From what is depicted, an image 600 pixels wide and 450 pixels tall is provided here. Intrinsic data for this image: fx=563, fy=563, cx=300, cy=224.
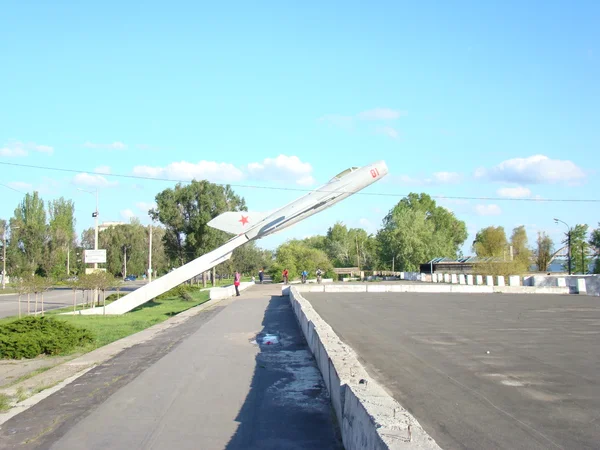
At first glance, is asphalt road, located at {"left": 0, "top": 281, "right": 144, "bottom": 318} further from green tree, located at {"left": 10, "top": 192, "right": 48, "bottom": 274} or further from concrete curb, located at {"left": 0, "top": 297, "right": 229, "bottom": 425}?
green tree, located at {"left": 10, "top": 192, "right": 48, "bottom": 274}

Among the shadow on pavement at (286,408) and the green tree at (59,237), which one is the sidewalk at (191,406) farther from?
the green tree at (59,237)

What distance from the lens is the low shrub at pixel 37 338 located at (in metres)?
14.1

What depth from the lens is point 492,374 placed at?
902cm

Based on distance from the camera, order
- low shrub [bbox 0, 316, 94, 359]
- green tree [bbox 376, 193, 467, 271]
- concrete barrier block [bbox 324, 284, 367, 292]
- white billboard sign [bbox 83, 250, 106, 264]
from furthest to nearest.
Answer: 1. green tree [bbox 376, 193, 467, 271]
2. white billboard sign [bbox 83, 250, 106, 264]
3. concrete barrier block [bbox 324, 284, 367, 292]
4. low shrub [bbox 0, 316, 94, 359]

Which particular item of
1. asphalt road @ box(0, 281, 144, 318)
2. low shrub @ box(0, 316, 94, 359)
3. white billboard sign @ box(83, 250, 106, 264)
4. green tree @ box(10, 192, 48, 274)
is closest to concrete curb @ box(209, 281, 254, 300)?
asphalt road @ box(0, 281, 144, 318)

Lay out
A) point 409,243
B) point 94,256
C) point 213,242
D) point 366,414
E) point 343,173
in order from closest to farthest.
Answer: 1. point 366,414
2. point 343,173
3. point 94,256
4. point 213,242
5. point 409,243

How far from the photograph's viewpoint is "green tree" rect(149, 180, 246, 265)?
57.7 metres

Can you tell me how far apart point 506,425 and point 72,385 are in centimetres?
714

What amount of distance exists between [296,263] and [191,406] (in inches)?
2206

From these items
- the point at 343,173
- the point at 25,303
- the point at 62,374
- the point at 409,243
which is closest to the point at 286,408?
the point at 62,374

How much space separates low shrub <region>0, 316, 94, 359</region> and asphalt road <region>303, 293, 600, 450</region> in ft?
24.4

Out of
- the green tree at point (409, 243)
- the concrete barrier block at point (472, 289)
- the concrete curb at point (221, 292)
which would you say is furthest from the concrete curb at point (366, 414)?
the green tree at point (409, 243)

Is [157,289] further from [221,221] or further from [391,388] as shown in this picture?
[391,388]

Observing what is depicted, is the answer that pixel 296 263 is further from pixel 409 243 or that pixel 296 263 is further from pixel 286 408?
pixel 286 408
